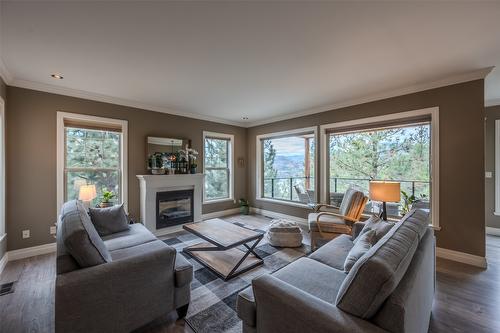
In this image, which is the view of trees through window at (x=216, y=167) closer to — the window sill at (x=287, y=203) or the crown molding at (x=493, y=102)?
the window sill at (x=287, y=203)

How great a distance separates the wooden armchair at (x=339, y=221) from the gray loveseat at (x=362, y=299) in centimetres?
168

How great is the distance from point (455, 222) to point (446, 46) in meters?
2.41

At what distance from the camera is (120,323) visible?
1534 mm

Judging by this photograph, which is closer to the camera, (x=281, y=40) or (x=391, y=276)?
(x=391, y=276)

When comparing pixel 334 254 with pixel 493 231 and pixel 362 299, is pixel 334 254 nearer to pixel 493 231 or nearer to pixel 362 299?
pixel 362 299

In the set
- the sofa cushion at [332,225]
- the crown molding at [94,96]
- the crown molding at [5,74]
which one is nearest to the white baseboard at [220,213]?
the crown molding at [94,96]

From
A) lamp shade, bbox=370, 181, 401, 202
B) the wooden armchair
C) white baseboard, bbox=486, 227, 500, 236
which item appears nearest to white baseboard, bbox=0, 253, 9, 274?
the wooden armchair

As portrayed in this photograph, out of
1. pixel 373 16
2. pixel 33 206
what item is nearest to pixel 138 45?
pixel 373 16

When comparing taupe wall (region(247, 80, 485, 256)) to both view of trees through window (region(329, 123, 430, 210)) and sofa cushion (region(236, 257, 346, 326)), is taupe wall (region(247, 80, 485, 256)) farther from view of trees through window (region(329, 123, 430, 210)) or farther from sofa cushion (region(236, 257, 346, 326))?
sofa cushion (region(236, 257, 346, 326))

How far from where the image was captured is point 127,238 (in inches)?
101

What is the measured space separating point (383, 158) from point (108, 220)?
4.82 meters

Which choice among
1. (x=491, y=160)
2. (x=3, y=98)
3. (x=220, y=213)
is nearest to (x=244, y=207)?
(x=220, y=213)

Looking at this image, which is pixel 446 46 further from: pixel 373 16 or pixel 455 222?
pixel 455 222

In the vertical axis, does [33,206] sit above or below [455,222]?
above
